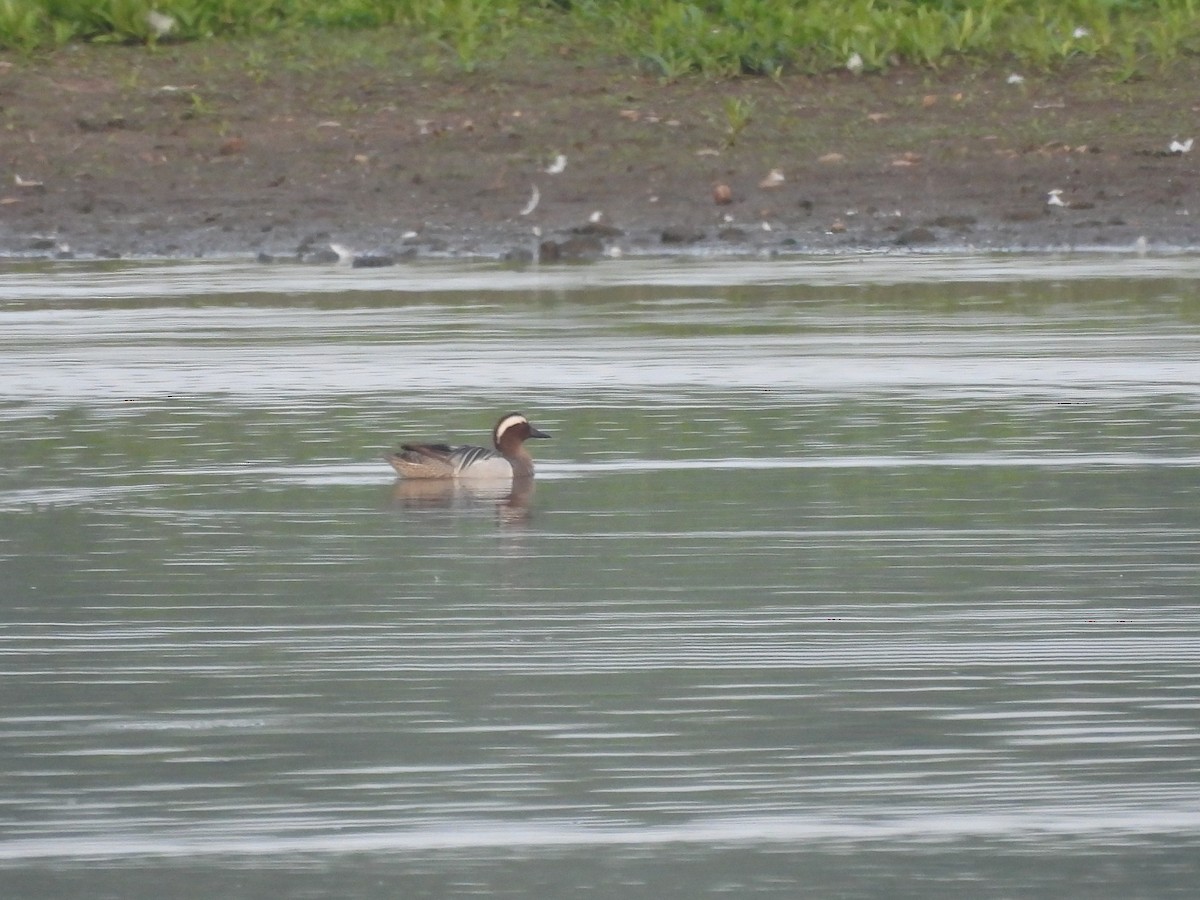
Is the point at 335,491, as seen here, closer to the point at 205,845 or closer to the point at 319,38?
the point at 205,845

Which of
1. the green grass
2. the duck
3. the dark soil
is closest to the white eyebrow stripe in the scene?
the duck

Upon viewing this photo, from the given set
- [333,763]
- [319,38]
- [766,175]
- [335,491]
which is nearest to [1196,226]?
[766,175]

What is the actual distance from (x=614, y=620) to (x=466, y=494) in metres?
2.76

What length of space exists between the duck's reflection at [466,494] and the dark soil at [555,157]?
8961 millimetres

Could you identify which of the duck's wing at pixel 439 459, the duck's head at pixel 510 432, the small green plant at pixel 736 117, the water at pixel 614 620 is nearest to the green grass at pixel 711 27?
the small green plant at pixel 736 117

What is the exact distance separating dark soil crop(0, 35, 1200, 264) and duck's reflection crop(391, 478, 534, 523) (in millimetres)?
8961

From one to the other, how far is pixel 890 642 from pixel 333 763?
164cm

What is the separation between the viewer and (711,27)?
23250 mm

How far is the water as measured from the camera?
575 centimetres

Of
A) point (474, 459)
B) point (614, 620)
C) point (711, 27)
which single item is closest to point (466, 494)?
point (474, 459)

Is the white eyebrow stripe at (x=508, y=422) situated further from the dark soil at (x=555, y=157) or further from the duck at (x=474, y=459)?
the dark soil at (x=555, y=157)

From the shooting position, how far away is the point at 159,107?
22531 mm

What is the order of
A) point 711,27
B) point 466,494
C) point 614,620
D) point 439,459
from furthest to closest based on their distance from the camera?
point 711,27, point 466,494, point 439,459, point 614,620

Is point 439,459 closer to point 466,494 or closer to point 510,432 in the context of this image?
point 466,494
